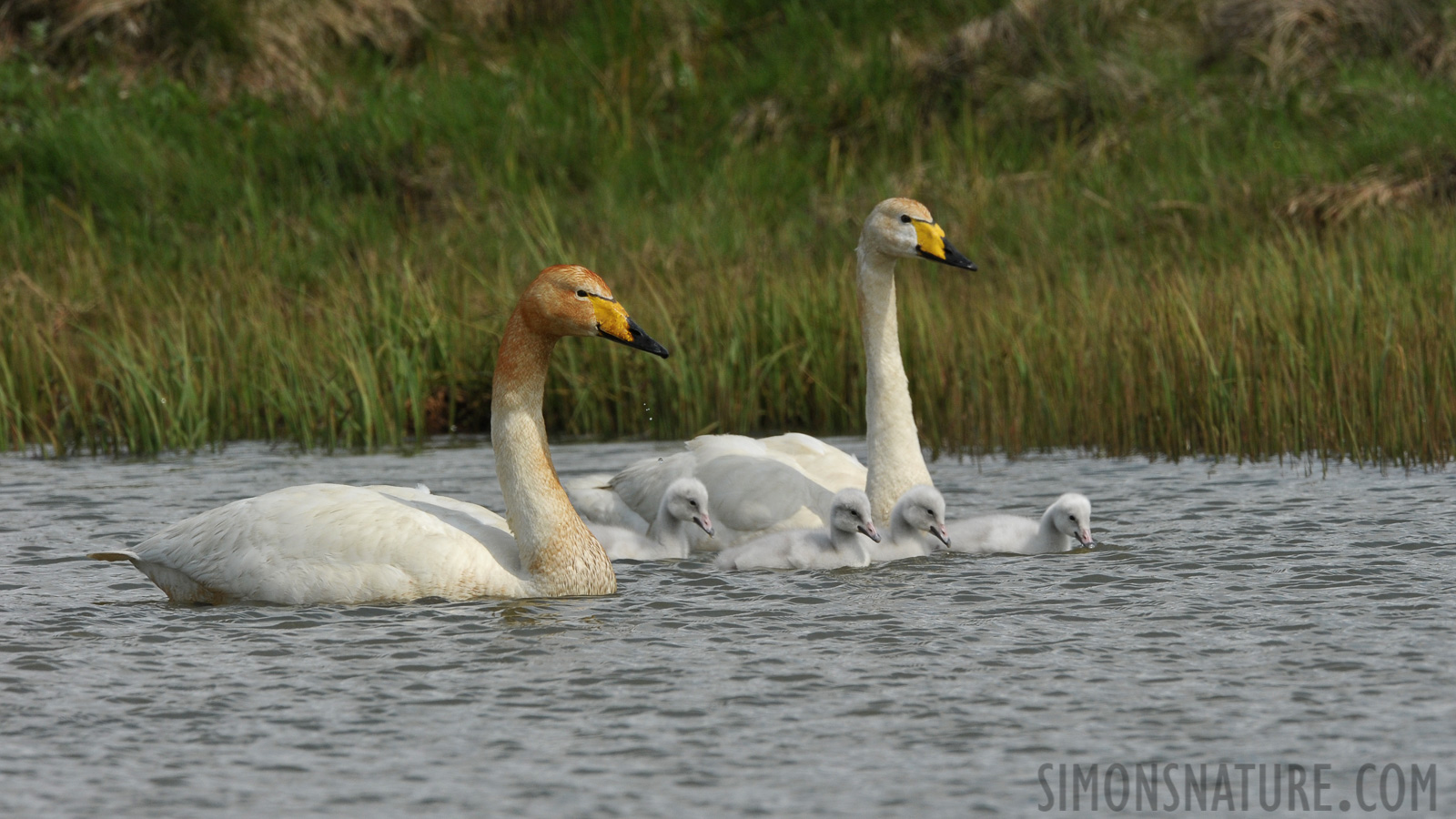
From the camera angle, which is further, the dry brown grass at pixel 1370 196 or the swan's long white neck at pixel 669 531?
the dry brown grass at pixel 1370 196

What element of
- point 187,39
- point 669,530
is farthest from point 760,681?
point 187,39

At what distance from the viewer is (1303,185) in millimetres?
13328

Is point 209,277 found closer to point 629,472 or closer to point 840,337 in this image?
Result: point 840,337

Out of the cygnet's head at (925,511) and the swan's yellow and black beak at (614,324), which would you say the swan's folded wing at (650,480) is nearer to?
the cygnet's head at (925,511)

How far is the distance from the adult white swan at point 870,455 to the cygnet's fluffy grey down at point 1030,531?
0.37 metres

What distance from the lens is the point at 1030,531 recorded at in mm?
7316

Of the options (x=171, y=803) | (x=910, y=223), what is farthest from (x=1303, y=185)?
(x=171, y=803)

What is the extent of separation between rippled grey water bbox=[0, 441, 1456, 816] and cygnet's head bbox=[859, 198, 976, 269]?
4.43ft

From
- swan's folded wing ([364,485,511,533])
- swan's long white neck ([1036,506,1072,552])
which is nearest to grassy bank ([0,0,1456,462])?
swan's long white neck ([1036,506,1072,552])

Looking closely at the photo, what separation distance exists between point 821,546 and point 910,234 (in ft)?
4.68

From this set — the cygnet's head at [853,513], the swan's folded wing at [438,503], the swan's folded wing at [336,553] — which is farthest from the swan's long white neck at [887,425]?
the swan's folded wing at [336,553]

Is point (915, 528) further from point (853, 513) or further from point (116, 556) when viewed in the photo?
point (116, 556)

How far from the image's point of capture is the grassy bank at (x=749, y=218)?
9.78 metres

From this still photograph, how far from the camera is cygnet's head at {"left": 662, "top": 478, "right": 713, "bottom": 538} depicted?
294 inches
